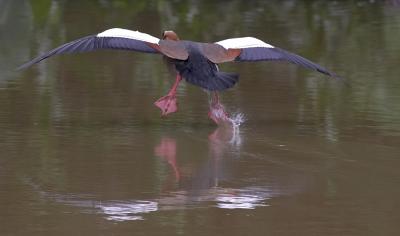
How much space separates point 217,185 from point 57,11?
10033 mm

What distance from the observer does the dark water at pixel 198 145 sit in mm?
6641

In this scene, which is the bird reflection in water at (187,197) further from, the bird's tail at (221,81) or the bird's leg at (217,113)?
the bird's leg at (217,113)

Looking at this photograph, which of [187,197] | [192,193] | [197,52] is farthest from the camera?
[197,52]

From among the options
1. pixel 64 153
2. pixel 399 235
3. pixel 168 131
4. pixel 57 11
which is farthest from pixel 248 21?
pixel 399 235

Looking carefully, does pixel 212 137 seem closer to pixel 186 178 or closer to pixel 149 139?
pixel 149 139

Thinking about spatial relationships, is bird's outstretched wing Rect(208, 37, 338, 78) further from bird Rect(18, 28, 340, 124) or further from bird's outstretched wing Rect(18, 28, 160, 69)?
bird's outstretched wing Rect(18, 28, 160, 69)

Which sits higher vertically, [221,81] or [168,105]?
[221,81]

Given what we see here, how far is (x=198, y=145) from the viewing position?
8812 mm

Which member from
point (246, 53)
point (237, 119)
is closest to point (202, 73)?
point (246, 53)

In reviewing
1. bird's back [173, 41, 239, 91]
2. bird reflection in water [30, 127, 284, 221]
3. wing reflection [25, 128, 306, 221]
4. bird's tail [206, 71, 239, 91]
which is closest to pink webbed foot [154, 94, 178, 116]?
bird's back [173, 41, 239, 91]

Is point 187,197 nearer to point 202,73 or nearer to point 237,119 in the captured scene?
A: point 202,73

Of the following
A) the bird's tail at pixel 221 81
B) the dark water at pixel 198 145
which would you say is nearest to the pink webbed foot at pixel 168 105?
the dark water at pixel 198 145

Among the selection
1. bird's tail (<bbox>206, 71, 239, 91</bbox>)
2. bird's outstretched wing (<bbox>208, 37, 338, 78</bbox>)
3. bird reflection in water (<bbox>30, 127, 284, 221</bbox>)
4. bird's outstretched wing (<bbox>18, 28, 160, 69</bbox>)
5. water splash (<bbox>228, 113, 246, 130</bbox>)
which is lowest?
bird reflection in water (<bbox>30, 127, 284, 221</bbox>)

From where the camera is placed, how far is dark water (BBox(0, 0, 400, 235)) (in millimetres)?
6641
